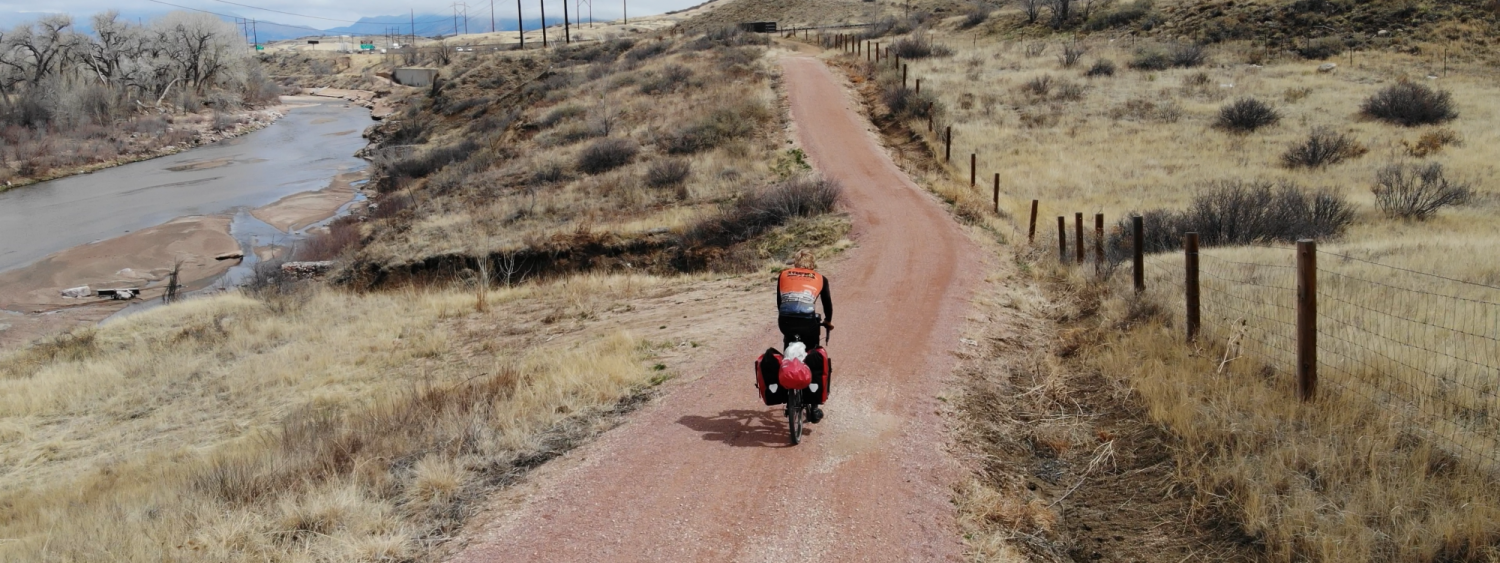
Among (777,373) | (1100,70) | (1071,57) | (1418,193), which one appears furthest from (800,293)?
Result: (1071,57)

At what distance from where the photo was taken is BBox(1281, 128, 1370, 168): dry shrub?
79.7ft

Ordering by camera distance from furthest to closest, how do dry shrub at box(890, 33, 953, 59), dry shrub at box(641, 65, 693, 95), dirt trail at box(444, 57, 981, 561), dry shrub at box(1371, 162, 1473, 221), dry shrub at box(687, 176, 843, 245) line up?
dry shrub at box(890, 33, 953, 59) < dry shrub at box(641, 65, 693, 95) < dry shrub at box(687, 176, 843, 245) < dry shrub at box(1371, 162, 1473, 221) < dirt trail at box(444, 57, 981, 561)

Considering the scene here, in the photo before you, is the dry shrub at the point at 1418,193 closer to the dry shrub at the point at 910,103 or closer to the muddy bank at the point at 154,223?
the dry shrub at the point at 910,103

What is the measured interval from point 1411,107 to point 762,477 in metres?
30.9

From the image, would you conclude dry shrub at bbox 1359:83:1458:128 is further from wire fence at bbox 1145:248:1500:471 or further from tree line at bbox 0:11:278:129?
tree line at bbox 0:11:278:129

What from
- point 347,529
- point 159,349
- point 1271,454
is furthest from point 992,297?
point 159,349

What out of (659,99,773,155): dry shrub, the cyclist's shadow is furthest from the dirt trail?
(659,99,773,155): dry shrub

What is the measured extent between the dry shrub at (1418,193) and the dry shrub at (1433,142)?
3.50 metres

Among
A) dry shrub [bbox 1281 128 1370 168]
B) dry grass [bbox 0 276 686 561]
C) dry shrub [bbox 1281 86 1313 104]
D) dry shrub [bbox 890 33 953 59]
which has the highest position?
dry shrub [bbox 890 33 953 59]

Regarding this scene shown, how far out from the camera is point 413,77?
98.2 metres

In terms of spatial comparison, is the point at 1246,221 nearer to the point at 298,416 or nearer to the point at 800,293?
the point at 800,293

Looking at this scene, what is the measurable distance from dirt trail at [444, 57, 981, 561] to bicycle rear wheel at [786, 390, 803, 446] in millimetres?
109

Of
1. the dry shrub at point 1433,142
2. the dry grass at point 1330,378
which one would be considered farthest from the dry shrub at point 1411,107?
the dry grass at point 1330,378

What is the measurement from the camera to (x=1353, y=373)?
7.08 meters
